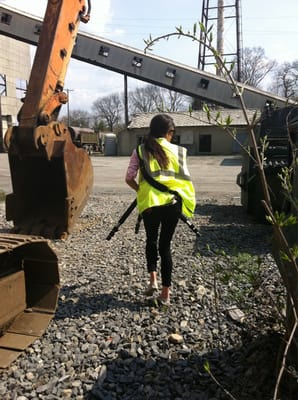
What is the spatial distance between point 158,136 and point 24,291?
1.77 metres

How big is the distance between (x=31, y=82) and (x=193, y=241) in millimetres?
3455

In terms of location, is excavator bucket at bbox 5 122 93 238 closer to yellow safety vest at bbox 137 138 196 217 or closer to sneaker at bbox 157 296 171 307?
yellow safety vest at bbox 137 138 196 217

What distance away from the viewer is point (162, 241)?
156 inches

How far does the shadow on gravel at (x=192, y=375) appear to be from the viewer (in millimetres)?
2576

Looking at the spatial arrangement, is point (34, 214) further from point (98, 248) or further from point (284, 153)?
point (284, 153)

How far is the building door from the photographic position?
39906 mm

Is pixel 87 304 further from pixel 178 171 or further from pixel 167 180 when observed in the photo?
pixel 178 171

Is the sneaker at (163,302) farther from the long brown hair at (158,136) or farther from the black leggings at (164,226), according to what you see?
the long brown hair at (158,136)

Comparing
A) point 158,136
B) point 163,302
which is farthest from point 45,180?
point 163,302

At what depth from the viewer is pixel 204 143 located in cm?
4006

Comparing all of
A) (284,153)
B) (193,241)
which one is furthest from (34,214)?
(284,153)

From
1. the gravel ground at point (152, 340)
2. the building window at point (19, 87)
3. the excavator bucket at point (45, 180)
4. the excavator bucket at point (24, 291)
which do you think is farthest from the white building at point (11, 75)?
the excavator bucket at point (24, 291)

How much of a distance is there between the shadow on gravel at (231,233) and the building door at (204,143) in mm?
30548

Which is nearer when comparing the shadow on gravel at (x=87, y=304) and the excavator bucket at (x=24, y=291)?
the excavator bucket at (x=24, y=291)
